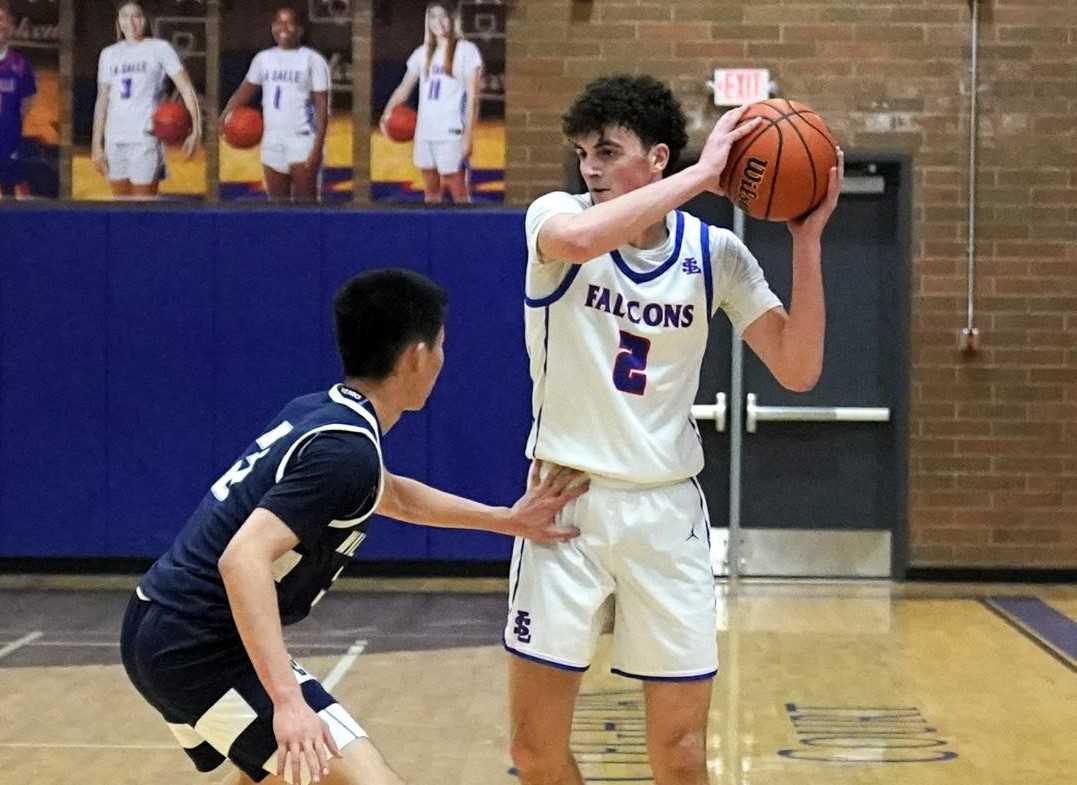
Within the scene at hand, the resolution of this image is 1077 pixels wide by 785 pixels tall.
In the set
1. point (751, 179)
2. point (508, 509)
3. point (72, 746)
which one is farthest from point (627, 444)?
point (72, 746)

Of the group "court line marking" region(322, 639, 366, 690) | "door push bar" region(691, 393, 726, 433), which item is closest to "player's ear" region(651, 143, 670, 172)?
"court line marking" region(322, 639, 366, 690)

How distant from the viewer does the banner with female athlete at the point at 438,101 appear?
9094 mm

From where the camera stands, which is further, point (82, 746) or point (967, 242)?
point (967, 242)

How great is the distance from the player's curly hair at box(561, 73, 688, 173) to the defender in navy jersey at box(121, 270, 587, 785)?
55 centimetres

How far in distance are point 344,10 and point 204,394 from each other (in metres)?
2.47

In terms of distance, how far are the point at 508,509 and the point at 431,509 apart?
0.61 feet

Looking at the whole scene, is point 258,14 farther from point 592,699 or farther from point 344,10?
point 592,699

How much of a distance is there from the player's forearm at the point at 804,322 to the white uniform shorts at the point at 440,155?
6.14 meters

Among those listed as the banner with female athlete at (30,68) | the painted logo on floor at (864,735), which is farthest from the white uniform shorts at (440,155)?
the painted logo on floor at (864,735)

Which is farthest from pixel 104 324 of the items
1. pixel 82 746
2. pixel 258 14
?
pixel 82 746

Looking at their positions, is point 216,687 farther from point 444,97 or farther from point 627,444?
point 444,97

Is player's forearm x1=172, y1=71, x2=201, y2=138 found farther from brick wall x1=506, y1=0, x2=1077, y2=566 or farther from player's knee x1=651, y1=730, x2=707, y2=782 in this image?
player's knee x1=651, y1=730, x2=707, y2=782

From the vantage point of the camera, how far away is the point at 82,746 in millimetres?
4906

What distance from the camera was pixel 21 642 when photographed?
688 centimetres
